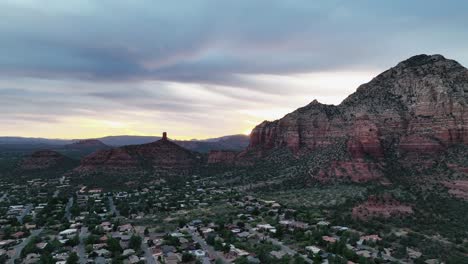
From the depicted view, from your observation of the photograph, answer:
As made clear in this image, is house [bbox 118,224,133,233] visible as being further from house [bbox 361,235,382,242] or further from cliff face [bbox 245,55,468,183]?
cliff face [bbox 245,55,468,183]

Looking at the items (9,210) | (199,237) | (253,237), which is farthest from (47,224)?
(253,237)

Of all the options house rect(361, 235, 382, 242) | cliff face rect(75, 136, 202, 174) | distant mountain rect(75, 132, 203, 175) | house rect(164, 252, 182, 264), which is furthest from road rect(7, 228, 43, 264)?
cliff face rect(75, 136, 202, 174)

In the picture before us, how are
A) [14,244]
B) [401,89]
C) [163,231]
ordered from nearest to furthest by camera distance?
[14,244], [163,231], [401,89]

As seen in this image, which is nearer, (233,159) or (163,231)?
(163,231)

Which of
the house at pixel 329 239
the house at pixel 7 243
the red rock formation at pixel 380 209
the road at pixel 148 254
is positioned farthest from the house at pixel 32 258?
the red rock formation at pixel 380 209

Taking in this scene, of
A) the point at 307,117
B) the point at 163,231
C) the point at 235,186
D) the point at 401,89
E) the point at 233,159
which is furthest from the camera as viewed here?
the point at 233,159

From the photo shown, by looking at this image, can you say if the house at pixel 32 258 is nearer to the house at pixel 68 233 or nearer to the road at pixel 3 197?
the house at pixel 68 233

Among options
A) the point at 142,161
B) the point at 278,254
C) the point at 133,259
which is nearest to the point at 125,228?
the point at 133,259

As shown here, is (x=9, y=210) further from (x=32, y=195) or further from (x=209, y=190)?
(x=209, y=190)
